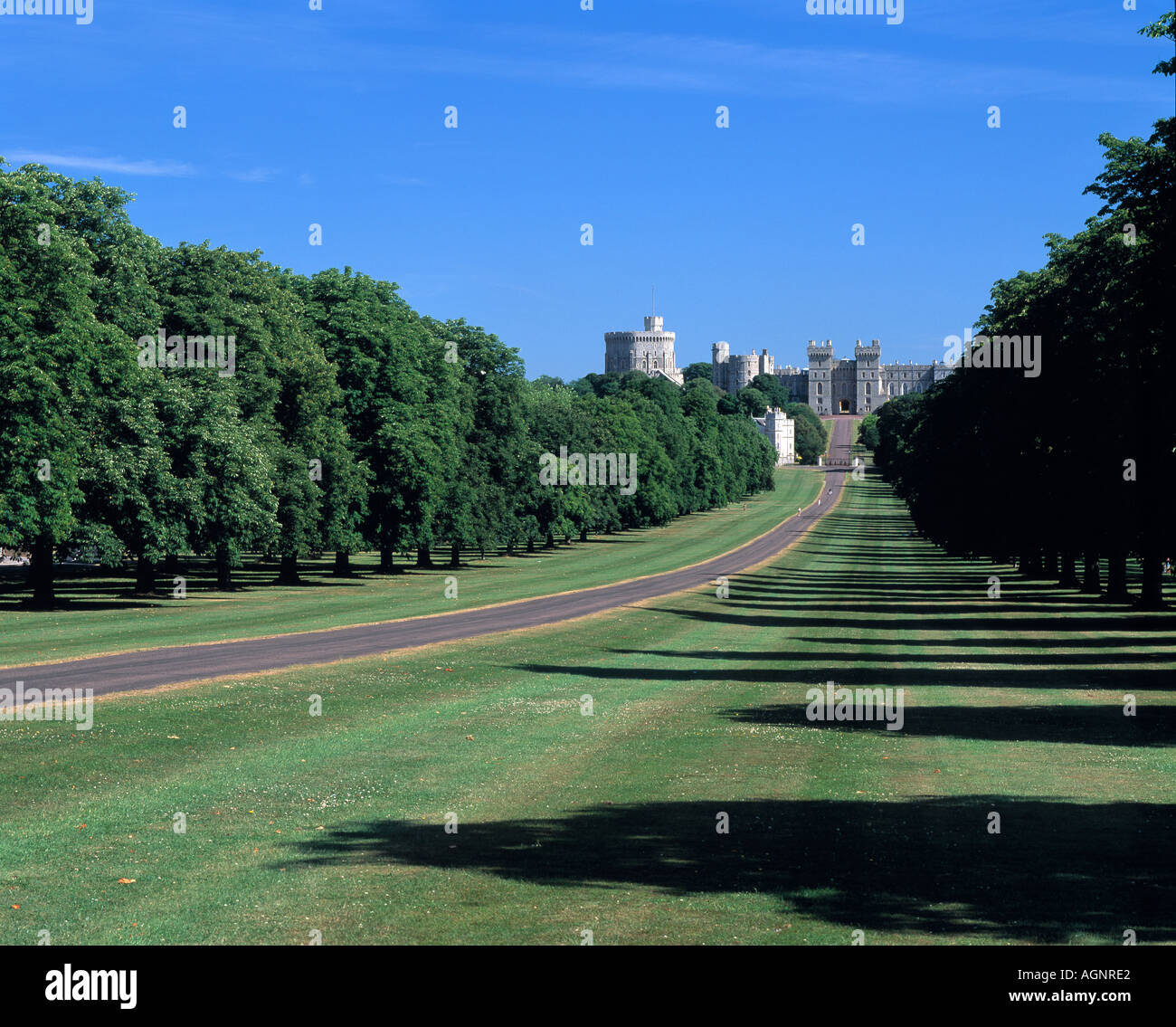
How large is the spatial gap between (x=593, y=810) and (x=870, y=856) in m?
3.85

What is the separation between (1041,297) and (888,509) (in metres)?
132

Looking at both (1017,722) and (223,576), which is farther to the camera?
(223,576)

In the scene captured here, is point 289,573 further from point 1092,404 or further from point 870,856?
point 870,856

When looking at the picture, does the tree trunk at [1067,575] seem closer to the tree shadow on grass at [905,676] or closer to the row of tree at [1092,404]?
the row of tree at [1092,404]

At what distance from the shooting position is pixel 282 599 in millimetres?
57812

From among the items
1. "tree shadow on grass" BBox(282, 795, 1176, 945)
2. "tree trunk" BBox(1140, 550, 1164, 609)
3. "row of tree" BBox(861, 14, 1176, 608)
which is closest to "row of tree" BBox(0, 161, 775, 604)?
"row of tree" BBox(861, 14, 1176, 608)

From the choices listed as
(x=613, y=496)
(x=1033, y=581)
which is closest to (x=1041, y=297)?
(x=1033, y=581)

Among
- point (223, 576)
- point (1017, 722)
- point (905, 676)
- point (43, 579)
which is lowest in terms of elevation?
point (905, 676)

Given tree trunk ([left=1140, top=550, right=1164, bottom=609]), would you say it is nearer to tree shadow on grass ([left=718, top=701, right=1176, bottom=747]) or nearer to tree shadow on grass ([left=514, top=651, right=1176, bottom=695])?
tree shadow on grass ([left=514, top=651, right=1176, bottom=695])

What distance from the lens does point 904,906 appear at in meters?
11.8

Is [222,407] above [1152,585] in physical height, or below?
above

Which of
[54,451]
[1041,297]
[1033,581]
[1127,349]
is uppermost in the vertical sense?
[1041,297]

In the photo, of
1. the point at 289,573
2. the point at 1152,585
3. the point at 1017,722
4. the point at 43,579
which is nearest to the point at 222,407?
the point at 43,579
